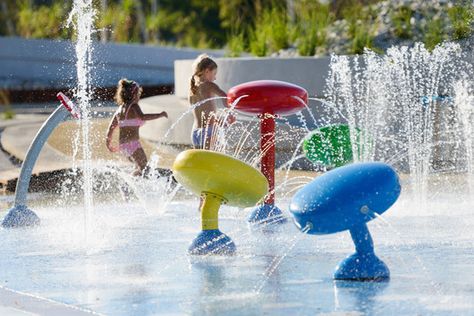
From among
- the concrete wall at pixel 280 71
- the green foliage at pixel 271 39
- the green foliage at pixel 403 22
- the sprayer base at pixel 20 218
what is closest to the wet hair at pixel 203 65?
the sprayer base at pixel 20 218

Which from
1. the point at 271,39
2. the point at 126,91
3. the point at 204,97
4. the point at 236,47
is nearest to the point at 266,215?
the point at 204,97

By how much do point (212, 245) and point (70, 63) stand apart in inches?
891

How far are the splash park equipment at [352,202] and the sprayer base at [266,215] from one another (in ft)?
7.84

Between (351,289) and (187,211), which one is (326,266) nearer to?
(351,289)

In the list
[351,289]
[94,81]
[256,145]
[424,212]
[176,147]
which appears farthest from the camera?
[94,81]

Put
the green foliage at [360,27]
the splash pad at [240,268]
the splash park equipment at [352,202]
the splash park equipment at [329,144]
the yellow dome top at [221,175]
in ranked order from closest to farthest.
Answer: the splash pad at [240,268]
the splash park equipment at [352,202]
the yellow dome top at [221,175]
the splash park equipment at [329,144]
the green foliage at [360,27]

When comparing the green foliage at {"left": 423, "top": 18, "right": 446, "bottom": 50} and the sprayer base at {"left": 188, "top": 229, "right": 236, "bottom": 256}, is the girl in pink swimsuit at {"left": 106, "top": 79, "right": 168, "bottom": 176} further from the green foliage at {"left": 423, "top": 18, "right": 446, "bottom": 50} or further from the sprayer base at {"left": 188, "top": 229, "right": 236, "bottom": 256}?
the green foliage at {"left": 423, "top": 18, "right": 446, "bottom": 50}

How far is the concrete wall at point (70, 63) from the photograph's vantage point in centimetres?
2703

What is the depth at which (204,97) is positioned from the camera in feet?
32.6

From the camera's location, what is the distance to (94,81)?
91.5ft

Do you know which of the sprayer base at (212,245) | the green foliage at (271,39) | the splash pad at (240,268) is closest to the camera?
the splash pad at (240,268)

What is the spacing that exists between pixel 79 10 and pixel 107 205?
6.06 feet

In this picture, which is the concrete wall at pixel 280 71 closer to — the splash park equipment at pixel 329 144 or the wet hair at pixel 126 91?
the wet hair at pixel 126 91

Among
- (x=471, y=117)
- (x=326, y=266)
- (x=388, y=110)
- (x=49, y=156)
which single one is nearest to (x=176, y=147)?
(x=49, y=156)
